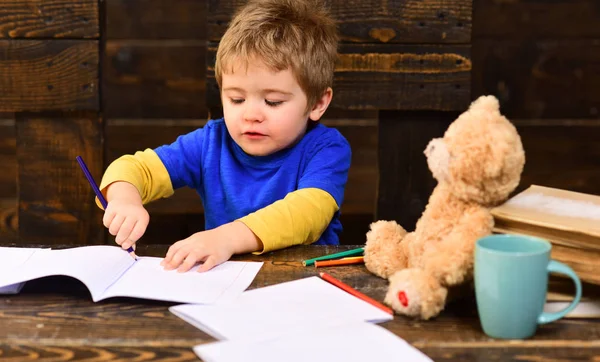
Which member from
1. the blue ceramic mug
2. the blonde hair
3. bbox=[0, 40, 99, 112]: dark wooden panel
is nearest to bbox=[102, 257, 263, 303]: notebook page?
the blue ceramic mug

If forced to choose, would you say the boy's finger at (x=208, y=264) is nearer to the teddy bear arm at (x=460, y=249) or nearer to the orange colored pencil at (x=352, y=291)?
the orange colored pencil at (x=352, y=291)

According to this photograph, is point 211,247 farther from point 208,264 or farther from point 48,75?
point 48,75

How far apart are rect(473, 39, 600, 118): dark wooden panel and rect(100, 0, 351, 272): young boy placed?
4.88 ft

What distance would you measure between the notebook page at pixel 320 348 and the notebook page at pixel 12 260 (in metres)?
0.33

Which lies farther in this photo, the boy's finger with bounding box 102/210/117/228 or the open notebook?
the boy's finger with bounding box 102/210/117/228

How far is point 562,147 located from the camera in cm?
303

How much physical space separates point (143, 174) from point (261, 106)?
280 millimetres

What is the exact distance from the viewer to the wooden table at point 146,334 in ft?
2.86

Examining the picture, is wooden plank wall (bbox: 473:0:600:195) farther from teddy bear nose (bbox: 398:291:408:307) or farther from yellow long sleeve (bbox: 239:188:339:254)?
teddy bear nose (bbox: 398:291:408:307)

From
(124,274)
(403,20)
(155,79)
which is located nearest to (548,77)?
(403,20)

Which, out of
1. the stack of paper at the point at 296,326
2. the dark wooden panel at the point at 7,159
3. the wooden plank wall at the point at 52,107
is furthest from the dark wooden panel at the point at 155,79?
the stack of paper at the point at 296,326

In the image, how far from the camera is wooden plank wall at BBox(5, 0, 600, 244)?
6.90 ft

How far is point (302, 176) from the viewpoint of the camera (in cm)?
152

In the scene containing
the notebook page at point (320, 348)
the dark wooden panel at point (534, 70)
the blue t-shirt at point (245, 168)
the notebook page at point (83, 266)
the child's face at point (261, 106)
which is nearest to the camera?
the notebook page at point (320, 348)
